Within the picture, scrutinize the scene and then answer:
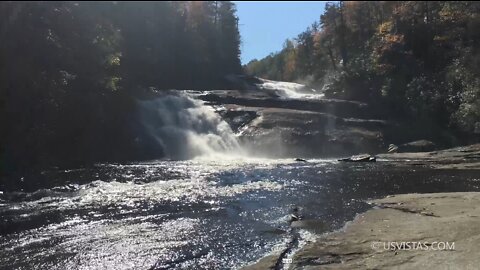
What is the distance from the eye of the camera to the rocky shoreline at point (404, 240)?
7.34m

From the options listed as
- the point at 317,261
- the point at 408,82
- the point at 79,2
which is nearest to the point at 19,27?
the point at 79,2

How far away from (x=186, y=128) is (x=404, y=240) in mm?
32026

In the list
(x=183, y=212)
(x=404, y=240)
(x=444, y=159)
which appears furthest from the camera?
(x=444, y=159)

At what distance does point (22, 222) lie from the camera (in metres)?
13.0

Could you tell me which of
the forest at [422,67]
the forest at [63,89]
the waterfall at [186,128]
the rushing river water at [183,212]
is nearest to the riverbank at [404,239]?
the rushing river water at [183,212]

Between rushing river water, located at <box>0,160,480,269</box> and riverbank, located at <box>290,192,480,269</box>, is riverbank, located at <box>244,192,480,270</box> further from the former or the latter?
rushing river water, located at <box>0,160,480,269</box>

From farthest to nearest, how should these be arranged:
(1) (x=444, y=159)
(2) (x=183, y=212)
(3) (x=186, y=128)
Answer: (3) (x=186, y=128) < (1) (x=444, y=159) < (2) (x=183, y=212)

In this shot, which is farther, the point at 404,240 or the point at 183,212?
the point at 183,212

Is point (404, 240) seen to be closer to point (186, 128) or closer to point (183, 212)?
point (183, 212)

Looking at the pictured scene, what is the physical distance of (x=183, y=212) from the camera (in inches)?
555

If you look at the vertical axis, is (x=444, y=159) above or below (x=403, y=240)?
above

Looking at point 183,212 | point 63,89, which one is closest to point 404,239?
point 183,212

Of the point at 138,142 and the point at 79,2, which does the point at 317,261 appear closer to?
the point at 138,142
